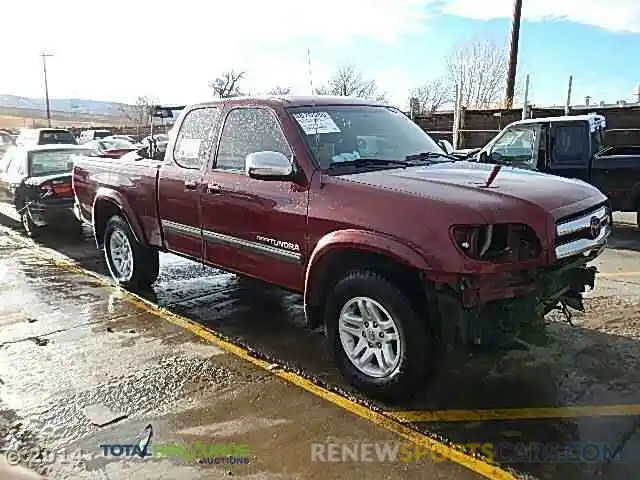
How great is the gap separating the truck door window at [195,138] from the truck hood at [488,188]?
5.60 feet

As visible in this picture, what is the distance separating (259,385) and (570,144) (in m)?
7.71

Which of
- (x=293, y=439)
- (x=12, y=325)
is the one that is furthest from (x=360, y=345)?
(x=12, y=325)

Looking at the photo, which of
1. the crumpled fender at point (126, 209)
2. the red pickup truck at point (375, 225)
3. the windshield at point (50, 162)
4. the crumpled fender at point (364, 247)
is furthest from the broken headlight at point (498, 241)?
the windshield at point (50, 162)

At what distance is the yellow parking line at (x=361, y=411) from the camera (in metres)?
3.25

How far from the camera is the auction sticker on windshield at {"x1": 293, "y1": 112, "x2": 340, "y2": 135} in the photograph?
15.0ft

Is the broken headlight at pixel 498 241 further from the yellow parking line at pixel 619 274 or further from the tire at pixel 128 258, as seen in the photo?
the yellow parking line at pixel 619 274

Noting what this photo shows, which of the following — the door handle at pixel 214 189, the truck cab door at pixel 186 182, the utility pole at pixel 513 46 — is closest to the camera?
the door handle at pixel 214 189

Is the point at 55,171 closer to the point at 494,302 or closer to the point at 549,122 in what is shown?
the point at 549,122

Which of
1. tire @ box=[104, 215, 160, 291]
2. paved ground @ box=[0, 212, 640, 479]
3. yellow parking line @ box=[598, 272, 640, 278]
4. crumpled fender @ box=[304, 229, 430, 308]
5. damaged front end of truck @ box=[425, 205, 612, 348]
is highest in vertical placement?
crumpled fender @ box=[304, 229, 430, 308]

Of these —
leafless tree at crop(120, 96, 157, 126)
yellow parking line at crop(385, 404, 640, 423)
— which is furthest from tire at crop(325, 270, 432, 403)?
leafless tree at crop(120, 96, 157, 126)

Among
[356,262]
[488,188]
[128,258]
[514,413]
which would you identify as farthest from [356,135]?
[128,258]

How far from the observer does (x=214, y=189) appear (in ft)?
16.6

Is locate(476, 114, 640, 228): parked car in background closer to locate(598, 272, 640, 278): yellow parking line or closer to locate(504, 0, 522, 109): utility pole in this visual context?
locate(598, 272, 640, 278): yellow parking line

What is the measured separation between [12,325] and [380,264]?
3687 millimetres
